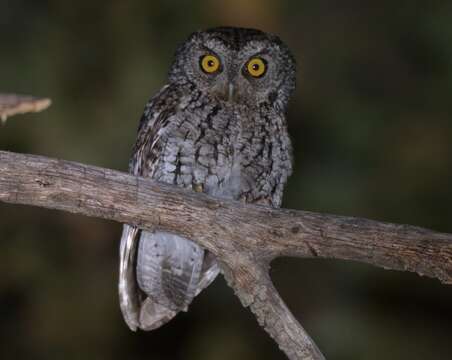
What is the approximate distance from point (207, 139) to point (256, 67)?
0.46 meters

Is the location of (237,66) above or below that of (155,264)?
above

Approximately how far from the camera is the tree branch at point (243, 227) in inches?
99.6

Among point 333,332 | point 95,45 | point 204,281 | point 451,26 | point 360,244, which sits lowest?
point 333,332

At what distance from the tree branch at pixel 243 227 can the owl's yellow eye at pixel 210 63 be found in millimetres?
956

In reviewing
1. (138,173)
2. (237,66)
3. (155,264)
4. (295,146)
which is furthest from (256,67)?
(295,146)

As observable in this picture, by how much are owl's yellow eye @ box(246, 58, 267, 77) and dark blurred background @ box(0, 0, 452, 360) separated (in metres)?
1.79

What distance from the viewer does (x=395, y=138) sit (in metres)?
5.62

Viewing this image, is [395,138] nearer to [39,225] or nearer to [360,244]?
[39,225]

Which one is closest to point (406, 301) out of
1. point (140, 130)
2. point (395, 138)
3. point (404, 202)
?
point (404, 202)

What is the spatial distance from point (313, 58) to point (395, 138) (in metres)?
0.84

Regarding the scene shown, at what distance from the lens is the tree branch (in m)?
2.53

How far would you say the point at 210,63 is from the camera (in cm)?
349

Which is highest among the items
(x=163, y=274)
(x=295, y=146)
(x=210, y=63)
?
(x=210, y=63)

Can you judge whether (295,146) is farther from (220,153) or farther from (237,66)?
(220,153)
